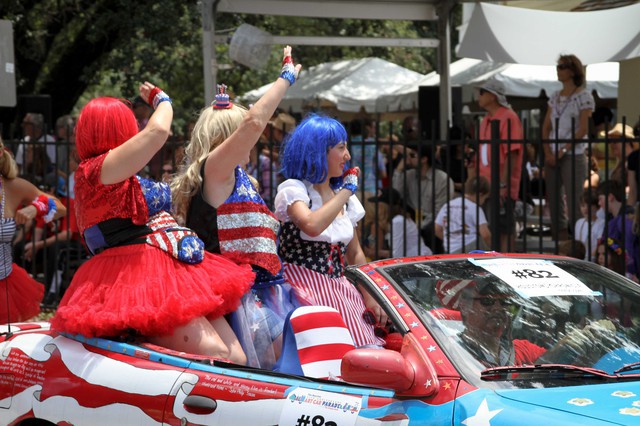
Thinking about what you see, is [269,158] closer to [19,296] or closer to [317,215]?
[19,296]

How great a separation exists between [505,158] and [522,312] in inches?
232

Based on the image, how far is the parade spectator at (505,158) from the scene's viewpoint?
8.95m

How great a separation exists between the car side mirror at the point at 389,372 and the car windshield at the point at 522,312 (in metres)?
0.14

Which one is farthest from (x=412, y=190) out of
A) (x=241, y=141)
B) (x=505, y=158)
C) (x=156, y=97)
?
(x=241, y=141)

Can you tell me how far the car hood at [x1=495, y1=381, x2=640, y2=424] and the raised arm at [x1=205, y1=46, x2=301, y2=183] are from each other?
1.75m

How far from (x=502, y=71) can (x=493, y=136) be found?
7.33 meters

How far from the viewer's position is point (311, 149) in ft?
16.8

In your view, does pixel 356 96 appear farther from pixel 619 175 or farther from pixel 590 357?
pixel 590 357

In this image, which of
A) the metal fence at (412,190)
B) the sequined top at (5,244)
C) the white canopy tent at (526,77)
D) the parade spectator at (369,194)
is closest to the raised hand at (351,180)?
the sequined top at (5,244)

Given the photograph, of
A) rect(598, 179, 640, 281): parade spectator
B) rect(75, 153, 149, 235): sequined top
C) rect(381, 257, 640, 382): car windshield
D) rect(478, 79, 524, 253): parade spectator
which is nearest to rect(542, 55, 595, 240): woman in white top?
rect(478, 79, 524, 253): parade spectator

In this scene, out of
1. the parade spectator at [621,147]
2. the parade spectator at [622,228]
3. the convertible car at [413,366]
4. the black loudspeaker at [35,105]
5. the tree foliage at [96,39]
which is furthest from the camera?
the tree foliage at [96,39]

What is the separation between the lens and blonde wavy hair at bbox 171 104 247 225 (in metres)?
4.86

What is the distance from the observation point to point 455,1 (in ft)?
40.6

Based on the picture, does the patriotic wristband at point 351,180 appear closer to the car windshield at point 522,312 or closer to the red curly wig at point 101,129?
the car windshield at point 522,312
